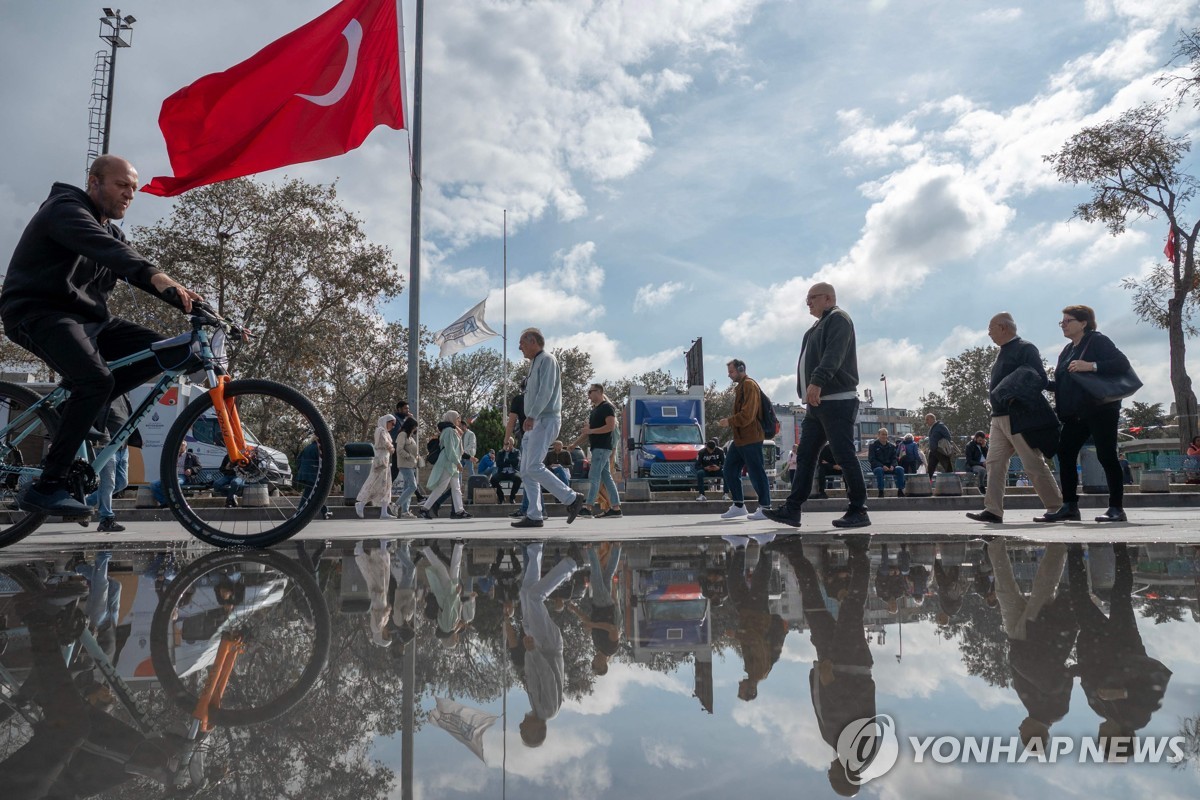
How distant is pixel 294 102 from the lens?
10266 mm

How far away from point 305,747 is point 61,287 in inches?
137

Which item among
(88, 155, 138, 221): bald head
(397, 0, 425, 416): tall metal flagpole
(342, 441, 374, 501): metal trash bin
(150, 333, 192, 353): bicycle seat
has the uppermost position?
(397, 0, 425, 416): tall metal flagpole

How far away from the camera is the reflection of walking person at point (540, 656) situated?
1.53m

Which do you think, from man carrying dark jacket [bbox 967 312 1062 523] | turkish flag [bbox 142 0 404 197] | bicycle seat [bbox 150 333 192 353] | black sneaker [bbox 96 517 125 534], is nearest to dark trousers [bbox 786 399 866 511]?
man carrying dark jacket [bbox 967 312 1062 523]

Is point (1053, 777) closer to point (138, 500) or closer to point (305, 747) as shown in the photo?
point (305, 747)

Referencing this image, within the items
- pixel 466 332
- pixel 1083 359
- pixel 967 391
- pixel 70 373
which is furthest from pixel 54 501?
pixel 967 391

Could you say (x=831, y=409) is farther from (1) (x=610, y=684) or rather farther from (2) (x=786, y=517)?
(1) (x=610, y=684)

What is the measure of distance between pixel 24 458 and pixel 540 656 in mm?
3663

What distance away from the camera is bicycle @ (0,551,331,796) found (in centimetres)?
134

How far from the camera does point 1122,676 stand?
1631mm

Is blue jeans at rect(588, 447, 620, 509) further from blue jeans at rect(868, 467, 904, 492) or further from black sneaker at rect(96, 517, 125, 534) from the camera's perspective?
blue jeans at rect(868, 467, 904, 492)

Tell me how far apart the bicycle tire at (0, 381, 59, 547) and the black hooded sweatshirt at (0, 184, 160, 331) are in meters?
0.54

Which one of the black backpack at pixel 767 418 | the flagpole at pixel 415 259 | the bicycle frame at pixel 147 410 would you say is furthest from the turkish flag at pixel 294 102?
the black backpack at pixel 767 418

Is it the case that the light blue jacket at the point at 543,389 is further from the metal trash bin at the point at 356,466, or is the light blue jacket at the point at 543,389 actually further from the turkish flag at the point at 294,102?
the metal trash bin at the point at 356,466
